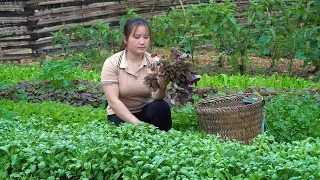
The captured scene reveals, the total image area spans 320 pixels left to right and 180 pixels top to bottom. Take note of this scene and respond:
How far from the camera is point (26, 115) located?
7129 mm

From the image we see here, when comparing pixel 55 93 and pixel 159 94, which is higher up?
pixel 159 94

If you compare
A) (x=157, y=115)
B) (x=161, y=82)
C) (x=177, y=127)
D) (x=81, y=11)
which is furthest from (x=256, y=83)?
(x=81, y=11)

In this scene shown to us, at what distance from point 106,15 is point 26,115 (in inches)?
295

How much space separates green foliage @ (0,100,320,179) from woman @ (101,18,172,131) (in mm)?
757

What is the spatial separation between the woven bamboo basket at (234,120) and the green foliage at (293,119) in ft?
1.08

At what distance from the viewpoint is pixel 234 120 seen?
5.79 meters

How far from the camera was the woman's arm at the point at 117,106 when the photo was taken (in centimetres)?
601

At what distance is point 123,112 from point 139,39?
26.3 inches

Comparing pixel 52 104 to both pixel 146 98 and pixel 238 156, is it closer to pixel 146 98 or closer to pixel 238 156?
pixel 146 98

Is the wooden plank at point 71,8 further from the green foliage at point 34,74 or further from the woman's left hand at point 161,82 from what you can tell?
the woman's left hand at point 161,82

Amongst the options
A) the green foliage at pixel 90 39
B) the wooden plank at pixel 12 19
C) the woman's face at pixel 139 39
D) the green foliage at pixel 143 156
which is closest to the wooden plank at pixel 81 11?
the wooden plank at pixel 12 19

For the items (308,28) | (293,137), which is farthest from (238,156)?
(308,28)

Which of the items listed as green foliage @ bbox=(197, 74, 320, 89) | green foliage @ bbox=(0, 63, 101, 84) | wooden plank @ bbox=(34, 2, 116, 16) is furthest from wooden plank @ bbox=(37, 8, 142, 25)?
green foliage @ bbox=(197, 74, 320, 89)

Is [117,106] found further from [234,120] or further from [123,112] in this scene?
[234,120]
